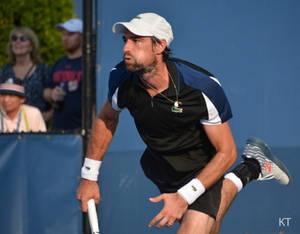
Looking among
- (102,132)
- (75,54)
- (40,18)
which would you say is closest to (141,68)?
(102,132)

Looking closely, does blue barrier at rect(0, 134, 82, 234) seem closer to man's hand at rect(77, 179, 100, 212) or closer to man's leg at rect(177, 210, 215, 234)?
man's hand at rect(77, 179, 100, 212)

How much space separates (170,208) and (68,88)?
283cm

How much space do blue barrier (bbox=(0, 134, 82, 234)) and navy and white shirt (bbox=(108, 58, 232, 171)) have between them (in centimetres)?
146

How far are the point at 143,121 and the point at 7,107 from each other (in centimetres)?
226

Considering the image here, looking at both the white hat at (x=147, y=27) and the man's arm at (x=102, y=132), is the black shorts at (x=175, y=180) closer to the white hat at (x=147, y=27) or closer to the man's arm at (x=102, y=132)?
the man's arm at (x=102, y=132)

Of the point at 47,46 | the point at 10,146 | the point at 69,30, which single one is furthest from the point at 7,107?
the point at 47,46

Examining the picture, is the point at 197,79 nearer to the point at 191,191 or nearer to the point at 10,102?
the point at 191,191

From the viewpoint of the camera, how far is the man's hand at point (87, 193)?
4066mm

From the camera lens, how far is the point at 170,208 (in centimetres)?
354

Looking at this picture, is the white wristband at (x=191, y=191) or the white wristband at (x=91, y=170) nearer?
the white wristband at (x=191, y=191)

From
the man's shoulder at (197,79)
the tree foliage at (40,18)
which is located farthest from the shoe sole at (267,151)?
the tree foliage at (40,18)

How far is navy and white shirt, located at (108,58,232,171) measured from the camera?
3.90m

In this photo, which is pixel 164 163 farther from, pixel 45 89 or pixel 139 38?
pixel 45 89

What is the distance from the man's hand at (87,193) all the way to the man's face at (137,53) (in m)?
0.92
